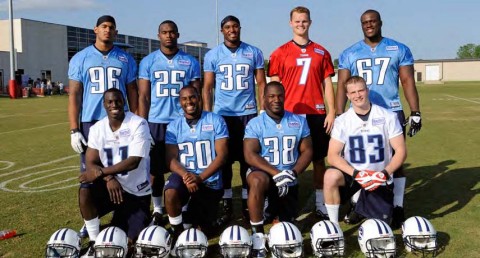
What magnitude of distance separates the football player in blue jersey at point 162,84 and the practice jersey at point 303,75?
1.05 meters

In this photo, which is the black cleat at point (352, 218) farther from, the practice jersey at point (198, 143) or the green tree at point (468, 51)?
the green tree at point (468, 51)

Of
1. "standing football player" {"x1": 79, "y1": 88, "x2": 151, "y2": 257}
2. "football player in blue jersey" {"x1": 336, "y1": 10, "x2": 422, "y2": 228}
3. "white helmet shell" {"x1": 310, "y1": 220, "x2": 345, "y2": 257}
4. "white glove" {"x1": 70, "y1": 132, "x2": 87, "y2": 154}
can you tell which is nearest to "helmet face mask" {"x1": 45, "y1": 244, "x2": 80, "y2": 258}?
"standing football player" {"x1": 79, "y1": 88, "x2": 151, "y2": 257}

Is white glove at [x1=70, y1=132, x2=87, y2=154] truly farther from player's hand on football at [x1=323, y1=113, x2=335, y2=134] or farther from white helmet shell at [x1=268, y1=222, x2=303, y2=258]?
player's hand on football at [x1=323, y1=113, x2=335, y2=134]

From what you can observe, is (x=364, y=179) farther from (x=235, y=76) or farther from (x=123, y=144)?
(x=123, y=144)

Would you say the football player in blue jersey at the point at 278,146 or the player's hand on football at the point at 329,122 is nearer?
the football player in blue jersey at the point at 278,146

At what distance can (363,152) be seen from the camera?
4.77m

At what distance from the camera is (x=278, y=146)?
4.85m

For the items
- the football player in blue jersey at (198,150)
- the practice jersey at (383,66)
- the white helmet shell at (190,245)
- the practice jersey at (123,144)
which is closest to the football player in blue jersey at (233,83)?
the football player in blue jersey at (198,150)

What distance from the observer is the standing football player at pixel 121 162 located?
4469 mm

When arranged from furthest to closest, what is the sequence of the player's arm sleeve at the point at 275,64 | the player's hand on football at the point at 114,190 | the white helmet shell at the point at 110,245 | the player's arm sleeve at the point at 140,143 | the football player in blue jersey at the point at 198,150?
the player's arm sleeve at the point at 275,64
the football player in blue jersey at the point at 198,150
the player's arm sleeve at the point at 140,143
the player's hand on football at the point at 114,190
the white helmet shell at the point at 110,245

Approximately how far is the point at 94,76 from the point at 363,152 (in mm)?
2856

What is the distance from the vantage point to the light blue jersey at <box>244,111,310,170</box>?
4.85 metres

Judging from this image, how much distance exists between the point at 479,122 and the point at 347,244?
11.8 meters

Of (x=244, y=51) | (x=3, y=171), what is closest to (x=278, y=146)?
(x=244, y=51)
